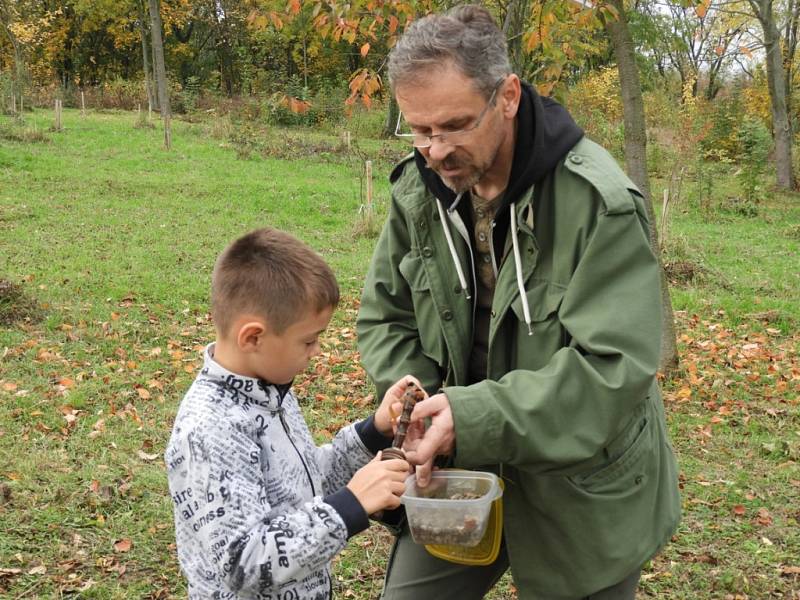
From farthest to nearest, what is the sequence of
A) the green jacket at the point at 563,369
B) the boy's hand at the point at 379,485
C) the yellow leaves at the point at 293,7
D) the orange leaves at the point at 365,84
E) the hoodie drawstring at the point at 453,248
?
1. the yellow leaves at the point at 293,7
2. the orange leaves at the point at 365,84
3. the hoodie drawstring at the point at 453,248
4. the green jacket at the point at 563,369
5. the boy's hand at the point at 379,485

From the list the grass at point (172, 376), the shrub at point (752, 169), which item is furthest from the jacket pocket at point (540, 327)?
the shrub at point (752, 169)

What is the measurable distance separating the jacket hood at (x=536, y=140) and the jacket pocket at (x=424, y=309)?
24cm

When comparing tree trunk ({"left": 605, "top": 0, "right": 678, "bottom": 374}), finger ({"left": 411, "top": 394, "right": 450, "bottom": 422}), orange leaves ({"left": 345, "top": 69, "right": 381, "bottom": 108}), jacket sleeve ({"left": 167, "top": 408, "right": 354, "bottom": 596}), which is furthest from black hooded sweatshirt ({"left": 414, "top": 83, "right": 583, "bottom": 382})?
tree trunk ({"left": 605, "top": 0, "right": 678, "bottom": 374})

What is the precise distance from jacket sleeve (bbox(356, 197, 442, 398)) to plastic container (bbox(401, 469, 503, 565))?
33 centimetres

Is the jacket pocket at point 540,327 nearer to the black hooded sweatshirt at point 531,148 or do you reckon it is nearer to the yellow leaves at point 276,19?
the black hooded sweatshirt at point 531,148

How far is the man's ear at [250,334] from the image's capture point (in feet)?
6.38

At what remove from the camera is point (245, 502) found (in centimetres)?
181

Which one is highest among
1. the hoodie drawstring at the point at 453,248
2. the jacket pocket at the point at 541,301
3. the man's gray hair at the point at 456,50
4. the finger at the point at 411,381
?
the man's gray hair at the point at 456,50

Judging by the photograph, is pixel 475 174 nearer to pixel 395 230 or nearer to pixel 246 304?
pixel 395 230

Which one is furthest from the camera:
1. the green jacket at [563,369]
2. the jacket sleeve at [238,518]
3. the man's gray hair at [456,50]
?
the man's gray hair at [456,50]

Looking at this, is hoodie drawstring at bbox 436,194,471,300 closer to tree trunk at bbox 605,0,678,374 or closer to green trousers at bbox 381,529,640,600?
green trousers at bbox 381,529,640,600

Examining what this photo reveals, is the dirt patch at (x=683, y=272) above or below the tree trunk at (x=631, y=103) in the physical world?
below

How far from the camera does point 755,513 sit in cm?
464

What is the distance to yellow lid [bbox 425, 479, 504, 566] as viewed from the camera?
233 cm
